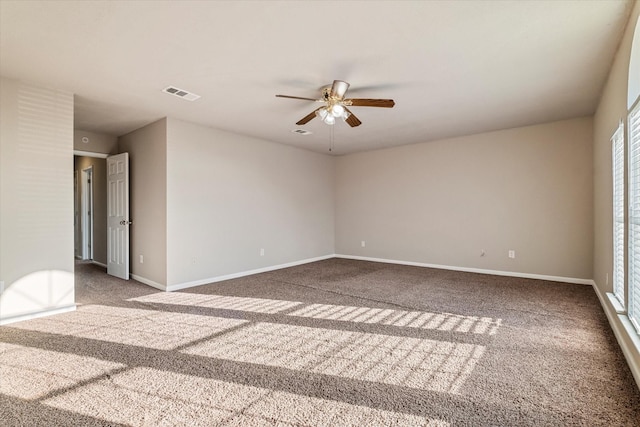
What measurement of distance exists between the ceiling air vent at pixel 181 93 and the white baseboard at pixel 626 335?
4.49 metres

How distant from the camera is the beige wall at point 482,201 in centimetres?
483

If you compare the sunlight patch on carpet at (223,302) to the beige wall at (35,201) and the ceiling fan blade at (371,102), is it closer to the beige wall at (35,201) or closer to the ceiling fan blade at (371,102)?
the beige wall at (35,201)

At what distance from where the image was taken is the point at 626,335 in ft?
7.76

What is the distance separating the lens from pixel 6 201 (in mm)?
3236

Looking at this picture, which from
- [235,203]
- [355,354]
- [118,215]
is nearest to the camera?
[355,354]

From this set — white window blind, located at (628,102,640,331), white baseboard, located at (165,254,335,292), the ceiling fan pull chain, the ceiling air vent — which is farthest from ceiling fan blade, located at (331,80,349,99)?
white baseboard, located at (165,254,335,292)

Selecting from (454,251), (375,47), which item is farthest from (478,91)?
(454,251)

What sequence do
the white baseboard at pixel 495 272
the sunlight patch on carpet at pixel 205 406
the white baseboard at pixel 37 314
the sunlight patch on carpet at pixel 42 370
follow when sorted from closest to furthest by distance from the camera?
the sunlight patch on carpet at pixel 205 406
the sunlight patch on carpet at pixel 42 370
the white baseboard at pixel 37 314
the white baseboard at pixel 495 272

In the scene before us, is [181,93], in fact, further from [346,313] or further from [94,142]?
[346,313]

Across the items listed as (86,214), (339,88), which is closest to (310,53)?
(339,88)

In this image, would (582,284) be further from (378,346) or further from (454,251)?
(378,346)

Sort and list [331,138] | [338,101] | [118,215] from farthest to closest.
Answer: [331,138] → [118,215] → [338,101]

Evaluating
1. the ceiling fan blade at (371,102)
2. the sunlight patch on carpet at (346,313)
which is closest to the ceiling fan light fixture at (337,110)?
the ceiling fan blade at (371,102)

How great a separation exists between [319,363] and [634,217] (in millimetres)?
2634
